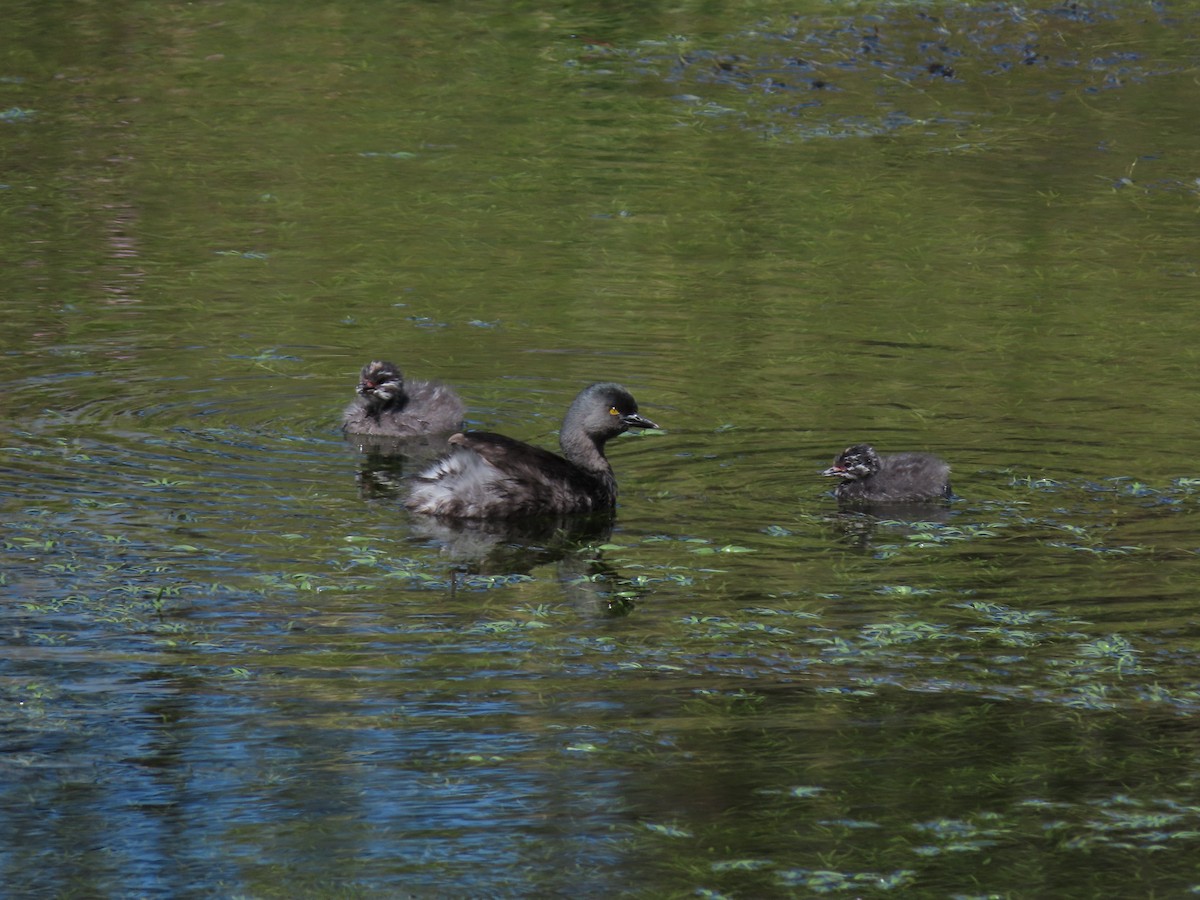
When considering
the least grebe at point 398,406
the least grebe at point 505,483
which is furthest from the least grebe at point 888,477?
the least grebe at point 398,406

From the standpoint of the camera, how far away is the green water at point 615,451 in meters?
6.53

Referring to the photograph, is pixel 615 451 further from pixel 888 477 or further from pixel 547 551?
pixel 547 551

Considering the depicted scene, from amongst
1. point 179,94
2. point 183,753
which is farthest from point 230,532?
point 179,94

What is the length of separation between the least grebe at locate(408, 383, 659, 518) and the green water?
0.83ft

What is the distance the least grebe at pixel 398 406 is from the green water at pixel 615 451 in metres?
0.24

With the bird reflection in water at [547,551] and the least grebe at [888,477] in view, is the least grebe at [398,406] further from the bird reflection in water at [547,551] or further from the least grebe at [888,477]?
the least grebe at [888,477]

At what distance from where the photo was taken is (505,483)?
34.1 ft

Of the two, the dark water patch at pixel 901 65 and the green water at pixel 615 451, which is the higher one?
the dark water patch at pixel 901 65

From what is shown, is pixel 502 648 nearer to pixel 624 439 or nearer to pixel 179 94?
pixel 624 439

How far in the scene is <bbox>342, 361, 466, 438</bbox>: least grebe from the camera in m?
12.0

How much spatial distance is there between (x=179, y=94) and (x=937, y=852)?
16.6 metres

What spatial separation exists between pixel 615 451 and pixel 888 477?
192 centimetres

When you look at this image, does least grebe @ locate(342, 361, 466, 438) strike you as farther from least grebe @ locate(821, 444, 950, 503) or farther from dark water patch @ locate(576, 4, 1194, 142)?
dark water patch @ locate(576, 4, 1194, 142)

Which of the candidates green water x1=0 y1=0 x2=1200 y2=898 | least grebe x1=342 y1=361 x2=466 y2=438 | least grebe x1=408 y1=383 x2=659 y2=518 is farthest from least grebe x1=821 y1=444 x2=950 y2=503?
least grebe x1=342 y1=361 x2=466 y2=438
